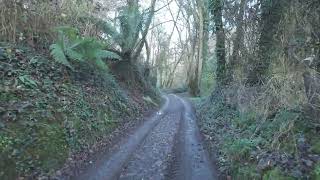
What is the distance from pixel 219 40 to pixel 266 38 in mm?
4508

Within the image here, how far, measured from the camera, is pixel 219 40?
1564 centimetres

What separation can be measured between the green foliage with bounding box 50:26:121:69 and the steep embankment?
30 cm

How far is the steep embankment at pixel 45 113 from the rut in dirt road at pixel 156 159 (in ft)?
2.28

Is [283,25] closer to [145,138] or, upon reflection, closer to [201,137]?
[201,137]

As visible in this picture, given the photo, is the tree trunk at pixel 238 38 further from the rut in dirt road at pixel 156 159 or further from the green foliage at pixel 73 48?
the green foliage at pixel 73 48

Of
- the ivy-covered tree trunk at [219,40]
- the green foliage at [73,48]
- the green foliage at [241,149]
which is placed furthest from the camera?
the ivy-covered tree trunk at [219,40]

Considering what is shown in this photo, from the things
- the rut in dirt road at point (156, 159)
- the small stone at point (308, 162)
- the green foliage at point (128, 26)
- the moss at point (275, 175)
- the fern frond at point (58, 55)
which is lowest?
the rut in dirt road at point (156, 159)

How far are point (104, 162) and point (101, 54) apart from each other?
17.4 feet

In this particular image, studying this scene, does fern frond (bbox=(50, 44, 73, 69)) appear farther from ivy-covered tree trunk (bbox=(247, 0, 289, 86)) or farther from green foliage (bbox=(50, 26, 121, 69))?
ivy-covered tree trunk (bbox=(247, 0, 289, 86))

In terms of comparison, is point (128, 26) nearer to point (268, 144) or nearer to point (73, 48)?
point (73, 48)

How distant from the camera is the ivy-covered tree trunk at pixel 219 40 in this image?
49.7 feet

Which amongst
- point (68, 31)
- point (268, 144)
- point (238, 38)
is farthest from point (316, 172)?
point (238, 38)

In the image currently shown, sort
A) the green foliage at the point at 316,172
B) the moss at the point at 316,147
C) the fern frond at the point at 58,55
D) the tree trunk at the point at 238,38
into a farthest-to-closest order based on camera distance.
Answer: the tree trunk at the point at 238,38 < the fern frond at the point at 58,55 < the moss at the point at 316,147 < the green foliage at the point at 316,172

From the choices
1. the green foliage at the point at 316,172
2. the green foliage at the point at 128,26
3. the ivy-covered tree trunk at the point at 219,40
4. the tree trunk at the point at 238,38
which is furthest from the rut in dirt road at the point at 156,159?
the green foliage at the point at 128,26
